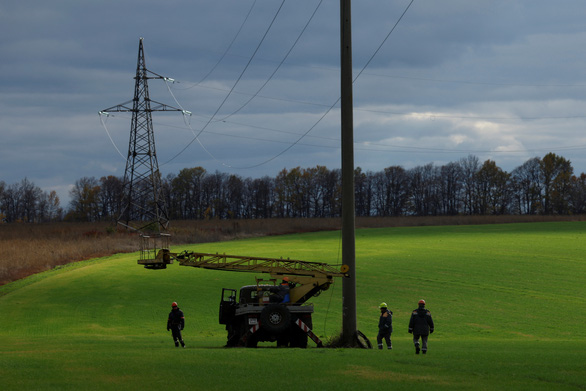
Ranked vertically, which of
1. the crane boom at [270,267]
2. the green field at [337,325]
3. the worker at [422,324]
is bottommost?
the green field at [337,325]

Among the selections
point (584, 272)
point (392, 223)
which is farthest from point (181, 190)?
point (584, 272)

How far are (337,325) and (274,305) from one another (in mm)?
11753

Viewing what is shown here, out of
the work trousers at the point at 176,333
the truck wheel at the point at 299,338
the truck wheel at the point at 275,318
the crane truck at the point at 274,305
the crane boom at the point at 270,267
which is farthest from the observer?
the crane boom at the point at 270,267

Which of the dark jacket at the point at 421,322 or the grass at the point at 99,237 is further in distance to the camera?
the grass at the point at 99,237

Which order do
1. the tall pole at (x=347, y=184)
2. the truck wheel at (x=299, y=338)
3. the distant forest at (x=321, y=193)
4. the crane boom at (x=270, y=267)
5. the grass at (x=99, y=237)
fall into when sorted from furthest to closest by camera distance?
the distant forest at (x=321, y=193) < the grass at (x=99, y=237) < the crane boom at (x=270, y=267) < the tall pole at (x=347, y=184) < the truck wheel at (x=299, y=338)

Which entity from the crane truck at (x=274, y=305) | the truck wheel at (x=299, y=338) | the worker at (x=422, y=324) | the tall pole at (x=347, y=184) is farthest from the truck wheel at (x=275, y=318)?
the worker at (x=422, y=324)

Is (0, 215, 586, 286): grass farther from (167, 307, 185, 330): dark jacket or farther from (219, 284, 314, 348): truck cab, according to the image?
(219, 284, 314, 348): truck cab

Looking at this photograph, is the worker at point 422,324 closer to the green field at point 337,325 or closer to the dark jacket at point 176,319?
the green field at point 337,325

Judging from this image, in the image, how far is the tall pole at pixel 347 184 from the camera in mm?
23000

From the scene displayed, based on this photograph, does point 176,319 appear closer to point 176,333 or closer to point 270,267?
point 176,333

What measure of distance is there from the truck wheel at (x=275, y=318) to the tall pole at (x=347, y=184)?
2.77 metres

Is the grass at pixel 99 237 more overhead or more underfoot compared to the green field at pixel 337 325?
more overhead

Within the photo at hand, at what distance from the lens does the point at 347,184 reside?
76.3 ft

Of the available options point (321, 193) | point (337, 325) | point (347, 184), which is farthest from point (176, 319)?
point (321, 193)
